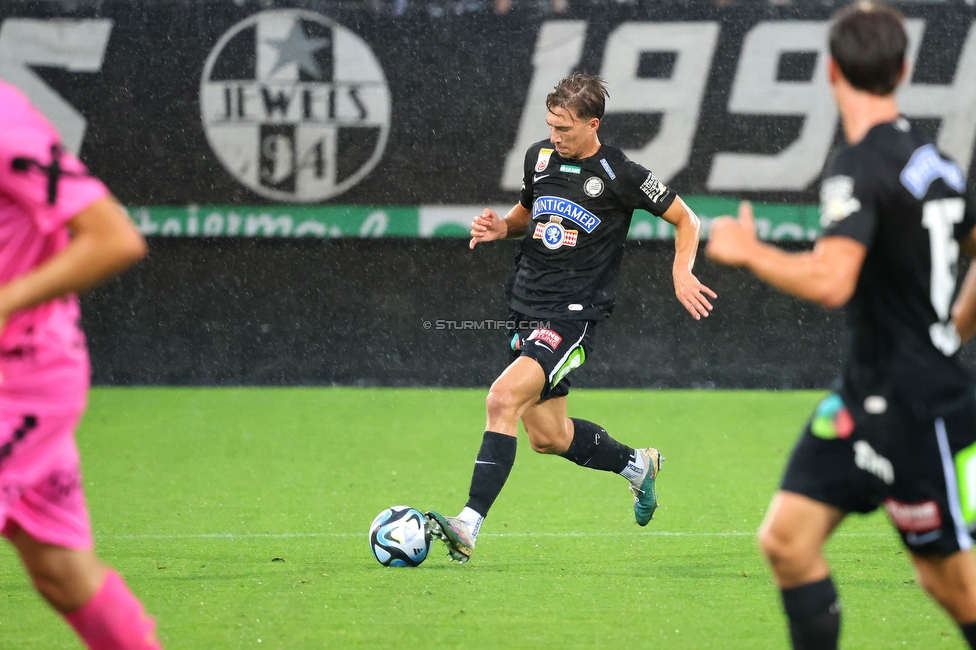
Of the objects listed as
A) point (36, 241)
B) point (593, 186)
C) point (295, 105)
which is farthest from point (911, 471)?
point (295, 105)

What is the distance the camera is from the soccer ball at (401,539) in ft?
15.4

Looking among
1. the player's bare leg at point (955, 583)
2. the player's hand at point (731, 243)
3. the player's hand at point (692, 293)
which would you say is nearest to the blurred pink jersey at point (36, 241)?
the player's hand at point (731, 243)

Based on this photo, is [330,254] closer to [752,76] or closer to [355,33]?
[355,33]

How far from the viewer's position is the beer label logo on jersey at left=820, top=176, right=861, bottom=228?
2.56m

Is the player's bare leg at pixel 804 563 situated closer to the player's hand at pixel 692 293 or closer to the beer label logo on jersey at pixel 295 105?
the player's hand at pixel 692 293

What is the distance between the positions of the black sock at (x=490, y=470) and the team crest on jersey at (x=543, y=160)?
4.26 feet

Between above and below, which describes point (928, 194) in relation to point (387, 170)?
above

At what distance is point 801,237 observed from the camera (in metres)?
9.97

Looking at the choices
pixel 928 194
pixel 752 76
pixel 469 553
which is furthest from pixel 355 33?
pixel 928 194

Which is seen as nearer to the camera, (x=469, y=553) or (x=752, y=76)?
(x=469, y=553)

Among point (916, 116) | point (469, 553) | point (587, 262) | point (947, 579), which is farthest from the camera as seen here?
point (916, 116)

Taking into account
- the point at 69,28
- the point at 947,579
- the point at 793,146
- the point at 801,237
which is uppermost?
the point at 947,579

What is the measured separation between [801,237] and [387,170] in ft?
11.3

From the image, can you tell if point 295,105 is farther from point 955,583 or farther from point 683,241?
point 955,583
